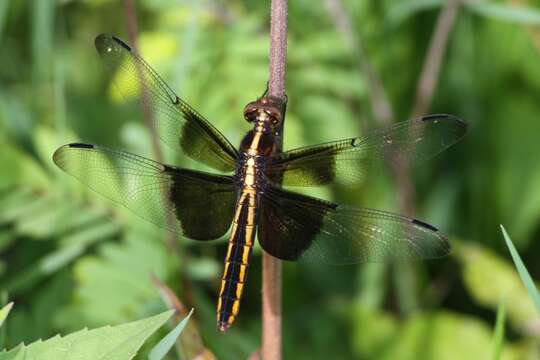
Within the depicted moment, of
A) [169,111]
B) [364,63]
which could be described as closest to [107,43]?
[169,111]

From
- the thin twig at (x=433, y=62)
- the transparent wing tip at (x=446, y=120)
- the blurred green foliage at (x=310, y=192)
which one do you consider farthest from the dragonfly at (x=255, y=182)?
the thin twig at (x=433, y=62)

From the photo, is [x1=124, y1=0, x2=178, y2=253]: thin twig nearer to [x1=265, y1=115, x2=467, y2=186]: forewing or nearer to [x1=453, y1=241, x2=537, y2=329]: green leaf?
[x1=265, y1=115, x2=467, y2=186]: forewing

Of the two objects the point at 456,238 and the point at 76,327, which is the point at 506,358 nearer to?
the point at 456,238

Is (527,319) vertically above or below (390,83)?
below

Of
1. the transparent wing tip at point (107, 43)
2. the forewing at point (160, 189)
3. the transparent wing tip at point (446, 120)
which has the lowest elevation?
the forewing at point (160, 189)

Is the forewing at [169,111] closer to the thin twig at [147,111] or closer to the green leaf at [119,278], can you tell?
the thin twig at [147,111]

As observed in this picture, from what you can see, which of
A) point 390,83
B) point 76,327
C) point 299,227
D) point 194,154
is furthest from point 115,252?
point 390,83
